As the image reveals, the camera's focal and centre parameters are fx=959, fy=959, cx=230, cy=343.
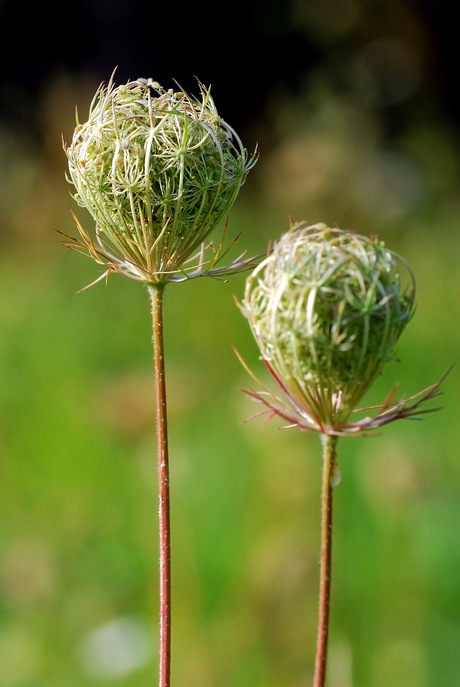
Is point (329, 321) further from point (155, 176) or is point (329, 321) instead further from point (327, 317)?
point (155, 176)

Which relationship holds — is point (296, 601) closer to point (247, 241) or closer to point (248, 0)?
point (247, 241)

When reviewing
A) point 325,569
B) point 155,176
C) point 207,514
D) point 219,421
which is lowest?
point 207,514

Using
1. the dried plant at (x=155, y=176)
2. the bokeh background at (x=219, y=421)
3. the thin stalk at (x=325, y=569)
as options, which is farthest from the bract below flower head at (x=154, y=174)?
the thin stalk at (x=325, y=569)

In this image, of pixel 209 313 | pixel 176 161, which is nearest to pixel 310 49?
pixel 209 313

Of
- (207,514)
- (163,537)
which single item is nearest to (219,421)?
(207,514)

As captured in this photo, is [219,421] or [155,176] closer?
[155,176]

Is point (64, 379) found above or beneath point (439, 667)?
above

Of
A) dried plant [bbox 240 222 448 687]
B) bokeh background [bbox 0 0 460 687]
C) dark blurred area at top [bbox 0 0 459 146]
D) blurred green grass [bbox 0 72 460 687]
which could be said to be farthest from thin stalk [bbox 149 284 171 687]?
dark blurred area at top [bbox 0 0 459 146]

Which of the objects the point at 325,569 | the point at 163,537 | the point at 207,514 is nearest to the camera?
the point at 325,569
